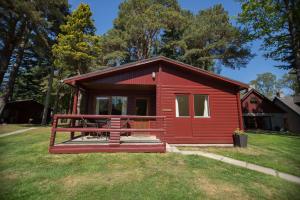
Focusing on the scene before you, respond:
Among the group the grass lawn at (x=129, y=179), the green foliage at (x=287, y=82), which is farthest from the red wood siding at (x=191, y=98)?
the green foliage at (x=287, y=82)

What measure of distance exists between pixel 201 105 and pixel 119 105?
4805mm

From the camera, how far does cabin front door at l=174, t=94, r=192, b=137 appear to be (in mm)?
8438

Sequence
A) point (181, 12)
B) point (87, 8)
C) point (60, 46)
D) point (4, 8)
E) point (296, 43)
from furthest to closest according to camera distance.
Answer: point (181, 12), point (87, 8), point (60, 46), point (4, 8), point (296, 43)

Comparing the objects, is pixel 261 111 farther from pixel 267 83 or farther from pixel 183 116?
pixel 267 83

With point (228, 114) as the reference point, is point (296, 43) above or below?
above

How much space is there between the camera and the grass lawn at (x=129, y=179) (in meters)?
3.42

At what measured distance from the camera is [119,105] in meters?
10.4

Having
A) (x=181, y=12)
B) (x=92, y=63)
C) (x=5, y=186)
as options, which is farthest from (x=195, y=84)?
(x=181, y=12)

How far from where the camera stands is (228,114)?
8.70 metres

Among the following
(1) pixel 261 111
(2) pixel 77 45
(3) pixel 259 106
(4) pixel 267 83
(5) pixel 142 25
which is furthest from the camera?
(4) pixel 267 83

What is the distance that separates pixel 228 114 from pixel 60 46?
657 inches

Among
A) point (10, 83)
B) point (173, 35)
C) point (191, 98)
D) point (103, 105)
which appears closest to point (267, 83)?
point (173, 35)

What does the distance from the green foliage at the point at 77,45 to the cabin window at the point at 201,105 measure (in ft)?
43.9

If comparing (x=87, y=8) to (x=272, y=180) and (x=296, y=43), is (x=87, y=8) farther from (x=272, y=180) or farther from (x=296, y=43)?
(x=272, y=180)
